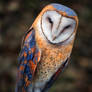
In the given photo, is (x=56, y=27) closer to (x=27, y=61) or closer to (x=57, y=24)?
(x=57, y=24)

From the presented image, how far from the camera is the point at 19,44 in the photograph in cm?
218

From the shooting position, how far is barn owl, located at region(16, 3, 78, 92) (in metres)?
0.91

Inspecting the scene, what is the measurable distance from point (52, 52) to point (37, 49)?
6 cm

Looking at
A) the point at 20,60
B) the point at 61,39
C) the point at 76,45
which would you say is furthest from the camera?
the point at 76,45

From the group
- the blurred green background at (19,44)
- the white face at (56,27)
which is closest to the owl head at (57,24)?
the white face at (56,27)

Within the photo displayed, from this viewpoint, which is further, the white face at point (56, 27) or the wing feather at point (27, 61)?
the wing feather at point (27, 61)

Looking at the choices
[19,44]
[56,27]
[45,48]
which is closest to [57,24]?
[56,27]

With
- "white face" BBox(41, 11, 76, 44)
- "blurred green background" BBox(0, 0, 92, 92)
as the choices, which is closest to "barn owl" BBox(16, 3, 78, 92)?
"white face" BBox(41, 11, 76, 44)

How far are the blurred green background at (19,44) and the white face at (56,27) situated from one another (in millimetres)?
1061

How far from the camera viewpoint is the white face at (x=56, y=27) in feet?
2.93

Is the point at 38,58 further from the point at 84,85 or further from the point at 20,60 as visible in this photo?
the point at 84,85

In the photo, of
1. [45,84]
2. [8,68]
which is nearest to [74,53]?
[8,68]

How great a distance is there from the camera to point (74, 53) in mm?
2348

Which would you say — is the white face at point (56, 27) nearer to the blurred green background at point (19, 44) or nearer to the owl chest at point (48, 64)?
the owl chest at point (48, 64)
